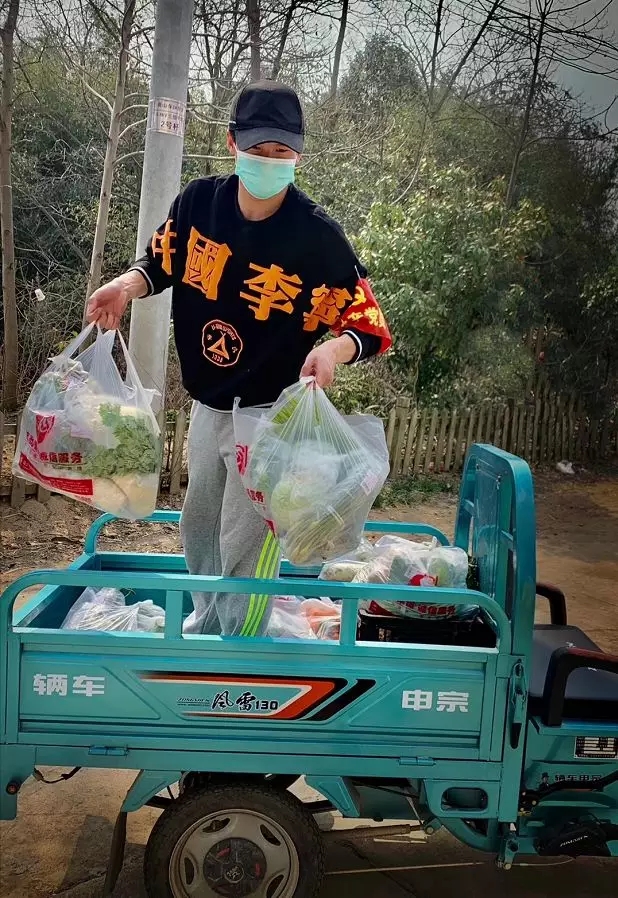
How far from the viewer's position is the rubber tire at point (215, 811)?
2162mm

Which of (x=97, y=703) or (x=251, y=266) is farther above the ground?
(x=251, y=266)

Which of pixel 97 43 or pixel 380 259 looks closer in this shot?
pixel 380 259

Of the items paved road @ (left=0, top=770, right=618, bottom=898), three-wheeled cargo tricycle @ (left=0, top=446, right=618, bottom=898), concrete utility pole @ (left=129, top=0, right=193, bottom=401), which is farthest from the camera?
concrete utility pole @ (left=129, top=0, right=193, bottom=401)

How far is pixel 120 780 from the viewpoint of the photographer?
3146 millimetres

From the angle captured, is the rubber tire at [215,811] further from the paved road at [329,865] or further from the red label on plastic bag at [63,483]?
the red label on plastic bag at [63,483]

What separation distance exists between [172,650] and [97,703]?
242 millimetres

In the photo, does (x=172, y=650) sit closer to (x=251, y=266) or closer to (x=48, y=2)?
(x=251, y=266)

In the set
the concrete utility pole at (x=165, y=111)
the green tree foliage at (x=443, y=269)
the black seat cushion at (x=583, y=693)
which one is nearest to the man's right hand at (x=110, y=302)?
the black seat cushion at (x=583, y=693)

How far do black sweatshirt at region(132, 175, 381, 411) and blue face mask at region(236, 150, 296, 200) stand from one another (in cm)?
8

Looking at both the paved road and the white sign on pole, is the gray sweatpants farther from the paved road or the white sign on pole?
Result: the white sign on pole

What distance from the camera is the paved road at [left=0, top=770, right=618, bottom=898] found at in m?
2.52

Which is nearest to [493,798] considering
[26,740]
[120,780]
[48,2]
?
[26,740]

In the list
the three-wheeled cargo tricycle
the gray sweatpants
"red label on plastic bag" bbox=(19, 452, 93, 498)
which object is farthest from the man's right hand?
the three-wheeled cargo tricycle

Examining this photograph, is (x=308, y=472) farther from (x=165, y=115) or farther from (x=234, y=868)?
(x=165, y=115)
